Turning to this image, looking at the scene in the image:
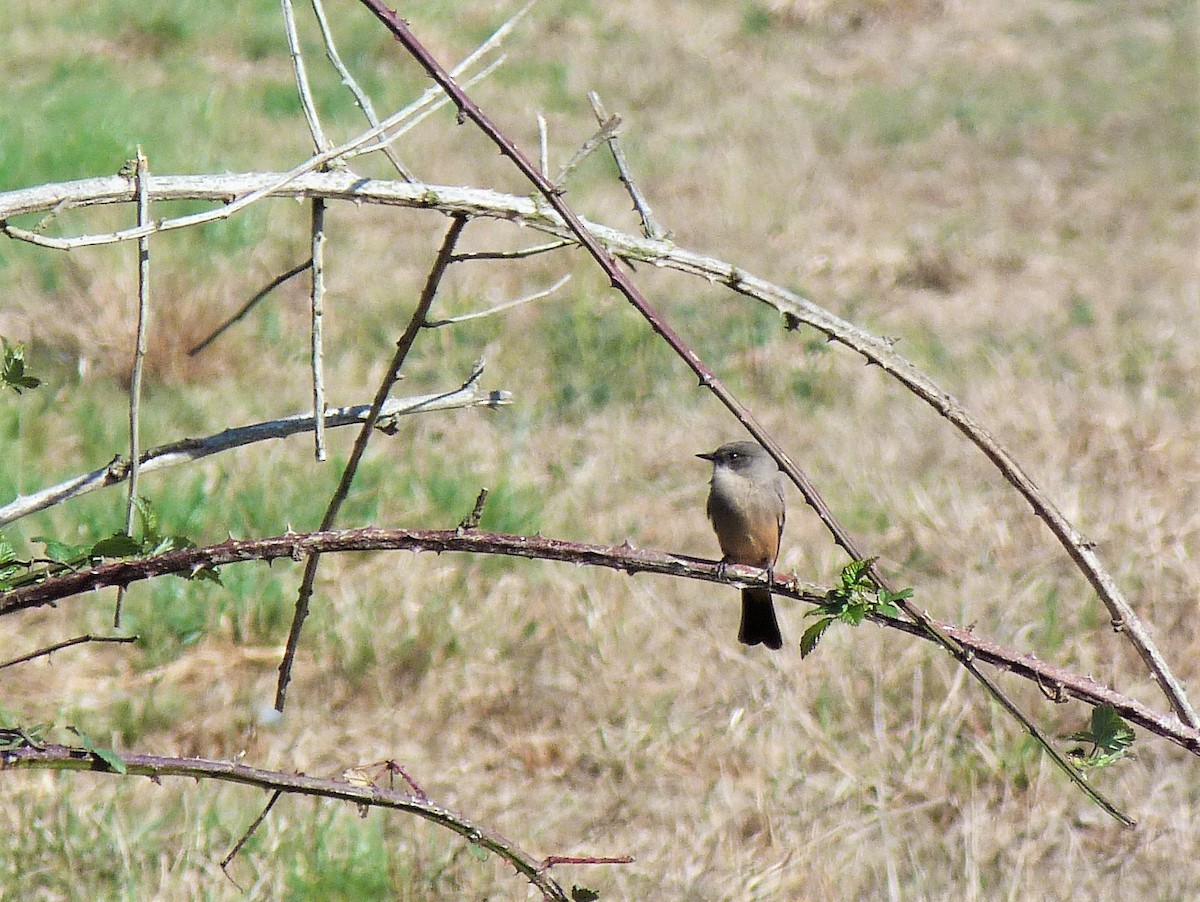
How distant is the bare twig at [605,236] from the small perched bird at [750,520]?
73.1 inches

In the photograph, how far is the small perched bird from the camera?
3820 millimetres

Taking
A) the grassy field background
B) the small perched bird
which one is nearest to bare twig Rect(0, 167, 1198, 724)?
the grassy field background

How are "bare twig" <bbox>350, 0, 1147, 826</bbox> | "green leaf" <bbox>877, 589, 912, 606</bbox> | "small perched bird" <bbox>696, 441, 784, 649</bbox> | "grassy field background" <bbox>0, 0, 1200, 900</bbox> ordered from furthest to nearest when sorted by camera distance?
"small perched bird" <bbox>696, 441, 784, 649</bbox> < "grassy field background" <bbox>0, 0, 1200, 900</bbox> < "green leaf" <bbox>877, 589, 912, 606</bbox> < "bare twig" <bbox>350, 0, 1147, 826</bbox>

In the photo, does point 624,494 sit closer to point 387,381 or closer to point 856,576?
point 387,381

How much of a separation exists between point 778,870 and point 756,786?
13.7 inches

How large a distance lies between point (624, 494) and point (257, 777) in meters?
3.40

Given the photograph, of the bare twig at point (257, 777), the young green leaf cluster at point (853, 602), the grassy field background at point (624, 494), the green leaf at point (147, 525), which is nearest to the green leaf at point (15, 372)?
the green leaf at point (147, 525)

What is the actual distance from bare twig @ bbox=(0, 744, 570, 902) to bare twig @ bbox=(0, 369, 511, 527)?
367mm

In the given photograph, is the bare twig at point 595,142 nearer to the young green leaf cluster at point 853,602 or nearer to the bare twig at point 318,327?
the bare twig at point 318,327

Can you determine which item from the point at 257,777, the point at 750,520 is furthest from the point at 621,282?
the point at 750,520

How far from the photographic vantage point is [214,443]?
1.99m

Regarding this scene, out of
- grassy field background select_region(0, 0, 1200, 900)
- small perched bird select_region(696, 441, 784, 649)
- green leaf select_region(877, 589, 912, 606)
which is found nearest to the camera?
green leaf select_region(877, 589, 912, 606)

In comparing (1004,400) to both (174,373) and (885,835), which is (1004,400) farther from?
(174,373)

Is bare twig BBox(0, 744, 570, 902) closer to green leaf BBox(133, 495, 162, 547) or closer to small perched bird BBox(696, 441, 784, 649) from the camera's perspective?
green leaf BBox(133, 495, 162, 547)
